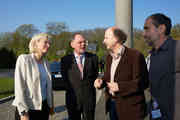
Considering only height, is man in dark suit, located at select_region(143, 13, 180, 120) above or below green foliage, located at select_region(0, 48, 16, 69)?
above

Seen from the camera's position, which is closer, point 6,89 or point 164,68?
point 164,68

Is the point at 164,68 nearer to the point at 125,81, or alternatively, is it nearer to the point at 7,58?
the point at 125,81

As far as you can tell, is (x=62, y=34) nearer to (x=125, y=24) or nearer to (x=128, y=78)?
(x=125, y=24)

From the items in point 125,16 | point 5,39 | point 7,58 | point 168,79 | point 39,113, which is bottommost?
point 7,58

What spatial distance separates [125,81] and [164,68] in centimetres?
65

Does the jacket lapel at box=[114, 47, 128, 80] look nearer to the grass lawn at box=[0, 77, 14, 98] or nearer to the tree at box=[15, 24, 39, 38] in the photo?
the grass lawn at box=[0, 77, 14, 98]

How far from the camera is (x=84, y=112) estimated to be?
127 inches

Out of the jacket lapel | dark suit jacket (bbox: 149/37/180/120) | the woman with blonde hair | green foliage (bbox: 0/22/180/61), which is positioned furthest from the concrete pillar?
green foliage (bbox: 0/22/180/61)

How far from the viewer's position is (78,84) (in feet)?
10.6

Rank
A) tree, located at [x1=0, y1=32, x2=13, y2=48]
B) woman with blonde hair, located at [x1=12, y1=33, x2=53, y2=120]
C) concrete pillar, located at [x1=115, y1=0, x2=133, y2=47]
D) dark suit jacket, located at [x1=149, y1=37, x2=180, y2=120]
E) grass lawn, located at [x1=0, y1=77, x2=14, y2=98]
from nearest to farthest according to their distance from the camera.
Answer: dark suit jacket, located at [x1=149, y1=37, x2=180, y2=120] < woman with blonde hair, located at [x1=12, y1=33, x2=53, y2=120] < concrete pillar, located at [x1=115, y1=0, x2=133, y2=47] < grass lawn, located at [x1=0, y1=77, x2=14, y2=98] < tree, located at [x1=0, y1=32, x2=13, y2=48]

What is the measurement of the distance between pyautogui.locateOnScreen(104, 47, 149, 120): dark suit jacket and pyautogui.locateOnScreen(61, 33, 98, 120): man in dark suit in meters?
0.95

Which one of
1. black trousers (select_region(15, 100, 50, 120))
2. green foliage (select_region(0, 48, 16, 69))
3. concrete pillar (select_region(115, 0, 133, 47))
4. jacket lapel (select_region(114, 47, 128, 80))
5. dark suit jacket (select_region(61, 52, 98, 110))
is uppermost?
concrete pillar (select_region(115, 0, 133, 47))

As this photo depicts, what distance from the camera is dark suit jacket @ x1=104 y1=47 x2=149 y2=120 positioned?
7.31 feet

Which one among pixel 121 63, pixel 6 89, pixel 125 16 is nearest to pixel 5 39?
pixel 6 89
